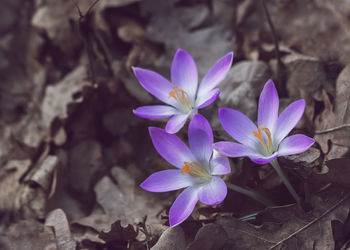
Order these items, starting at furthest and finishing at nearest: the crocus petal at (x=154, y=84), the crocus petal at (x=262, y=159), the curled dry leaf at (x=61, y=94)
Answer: the curled dry leaf at (x=61, y=94)
the crocus petal at (x=154, y=84)
the crocus petal at (x=262, y=159)

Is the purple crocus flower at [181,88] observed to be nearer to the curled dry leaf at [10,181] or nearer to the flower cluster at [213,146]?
the flower cluster at [213,146]

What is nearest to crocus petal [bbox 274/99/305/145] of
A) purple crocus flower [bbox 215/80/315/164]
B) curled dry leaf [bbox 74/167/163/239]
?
purple crocus flower [bbox 215/80/315/164]

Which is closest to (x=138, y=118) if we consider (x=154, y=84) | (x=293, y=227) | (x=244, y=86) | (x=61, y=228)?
(x=154, y=84)

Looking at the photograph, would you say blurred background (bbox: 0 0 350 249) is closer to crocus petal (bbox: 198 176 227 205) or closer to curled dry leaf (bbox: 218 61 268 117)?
curled dry leaf (bbox: 218 61 268 117)

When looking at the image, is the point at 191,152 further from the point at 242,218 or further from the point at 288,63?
the point at 288,63

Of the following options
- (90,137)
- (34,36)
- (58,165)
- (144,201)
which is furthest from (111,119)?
(34,36)

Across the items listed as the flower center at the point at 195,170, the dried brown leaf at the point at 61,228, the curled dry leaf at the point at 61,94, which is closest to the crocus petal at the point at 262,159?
the flower center at the point at 195,170
